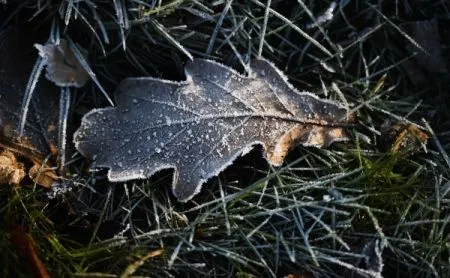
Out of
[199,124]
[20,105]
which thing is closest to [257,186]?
[199,124]

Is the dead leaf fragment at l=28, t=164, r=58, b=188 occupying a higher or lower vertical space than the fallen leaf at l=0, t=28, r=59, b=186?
lower

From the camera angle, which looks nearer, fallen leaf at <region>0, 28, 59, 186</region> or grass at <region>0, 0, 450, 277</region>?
grass at <region>0, 0, 450, 277</region>

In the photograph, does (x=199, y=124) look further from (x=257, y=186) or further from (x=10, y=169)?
(x=10, y=169)

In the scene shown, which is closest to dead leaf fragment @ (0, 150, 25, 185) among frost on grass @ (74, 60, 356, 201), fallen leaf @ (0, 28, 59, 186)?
fallen leaf @ (0, 28, 59, 186)

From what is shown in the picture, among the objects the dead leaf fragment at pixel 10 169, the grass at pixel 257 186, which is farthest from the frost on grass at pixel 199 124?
the dead leaf fragment at pixel 10 169

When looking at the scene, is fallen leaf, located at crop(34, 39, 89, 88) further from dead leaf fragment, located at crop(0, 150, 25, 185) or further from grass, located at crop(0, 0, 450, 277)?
dead leaf fragment, located at crop(0, 150, 25, 185)
